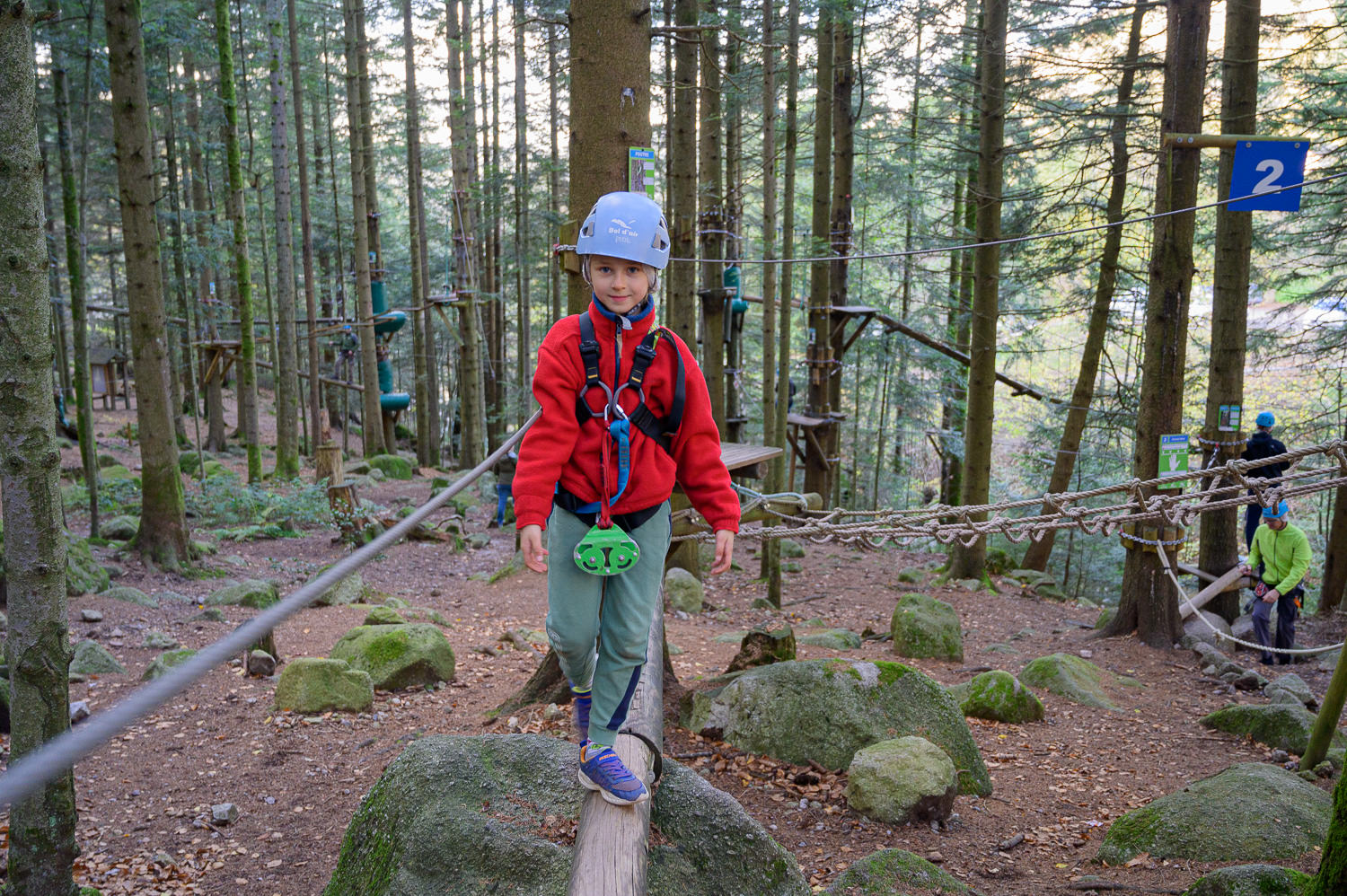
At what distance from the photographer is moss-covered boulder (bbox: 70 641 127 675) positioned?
219 inches

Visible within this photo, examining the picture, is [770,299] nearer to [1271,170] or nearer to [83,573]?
[1271,170]

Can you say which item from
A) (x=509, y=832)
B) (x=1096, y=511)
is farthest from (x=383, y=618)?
(x=1096, y=511)

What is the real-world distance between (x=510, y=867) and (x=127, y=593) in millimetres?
6394

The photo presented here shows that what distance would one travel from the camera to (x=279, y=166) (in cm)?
1279

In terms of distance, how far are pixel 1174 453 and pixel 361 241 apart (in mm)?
14052

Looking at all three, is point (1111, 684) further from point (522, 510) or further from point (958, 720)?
point (522, 510)

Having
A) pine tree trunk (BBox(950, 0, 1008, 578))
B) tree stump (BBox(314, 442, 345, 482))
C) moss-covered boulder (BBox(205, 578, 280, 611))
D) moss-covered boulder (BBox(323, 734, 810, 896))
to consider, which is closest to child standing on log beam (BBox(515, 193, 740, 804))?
moss-covered boulder (BBox(323, 734, 810, 896))

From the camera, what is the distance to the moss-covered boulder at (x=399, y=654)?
5570 millimetres

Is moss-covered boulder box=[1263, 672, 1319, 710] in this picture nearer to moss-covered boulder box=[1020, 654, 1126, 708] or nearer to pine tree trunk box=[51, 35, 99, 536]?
moss-covered boulder box=[1020, 654, 1126, 708]

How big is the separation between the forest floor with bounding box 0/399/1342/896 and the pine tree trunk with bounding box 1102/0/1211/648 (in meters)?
0.49

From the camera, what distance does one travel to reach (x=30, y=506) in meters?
2.84

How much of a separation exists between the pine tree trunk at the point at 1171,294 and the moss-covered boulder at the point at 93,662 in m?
8.37

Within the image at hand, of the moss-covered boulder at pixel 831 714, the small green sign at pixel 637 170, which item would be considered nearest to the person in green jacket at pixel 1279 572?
the moss-covered boulder at pixel 831 714

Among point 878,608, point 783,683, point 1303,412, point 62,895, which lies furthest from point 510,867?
point 1303,412
